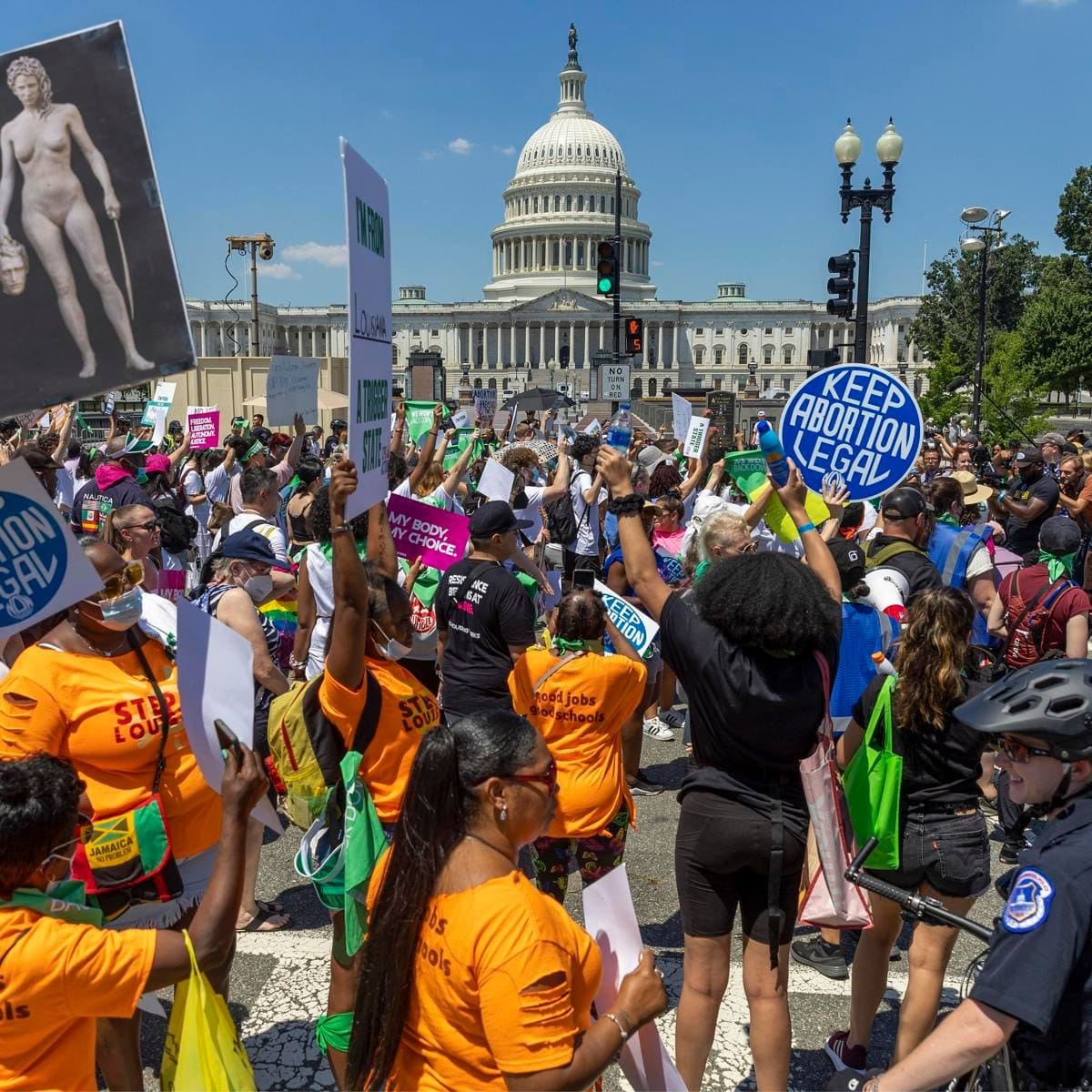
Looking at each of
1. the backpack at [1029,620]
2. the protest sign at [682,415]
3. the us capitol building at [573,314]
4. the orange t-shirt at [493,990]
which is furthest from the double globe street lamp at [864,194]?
the us capitol building at [573,314]

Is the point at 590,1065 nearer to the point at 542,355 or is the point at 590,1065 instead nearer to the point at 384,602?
the point at 384,602

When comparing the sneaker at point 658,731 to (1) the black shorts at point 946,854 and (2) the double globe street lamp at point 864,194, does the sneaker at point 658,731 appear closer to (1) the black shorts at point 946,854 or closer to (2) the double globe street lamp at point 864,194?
(1) the black shorts at point 946,854

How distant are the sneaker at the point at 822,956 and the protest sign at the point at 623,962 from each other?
1958 millimetres

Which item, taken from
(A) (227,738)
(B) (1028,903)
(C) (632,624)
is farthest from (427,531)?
(B) (1028,903)

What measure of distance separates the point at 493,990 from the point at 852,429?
303cm

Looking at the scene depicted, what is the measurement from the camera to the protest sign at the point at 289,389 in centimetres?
890

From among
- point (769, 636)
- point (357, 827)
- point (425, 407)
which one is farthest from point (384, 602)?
point (425, 407)

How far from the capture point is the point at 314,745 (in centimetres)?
293

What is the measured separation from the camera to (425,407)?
12.4 metres

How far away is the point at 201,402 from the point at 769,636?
81.7 ft

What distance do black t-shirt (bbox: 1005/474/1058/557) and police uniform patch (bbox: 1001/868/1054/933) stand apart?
7026 mm

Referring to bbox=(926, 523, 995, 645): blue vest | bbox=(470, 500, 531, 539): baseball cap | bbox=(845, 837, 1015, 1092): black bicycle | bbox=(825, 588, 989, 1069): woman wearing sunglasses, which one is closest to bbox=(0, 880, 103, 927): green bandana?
bbox=(845, 837, 1015, 1092): black bicycle

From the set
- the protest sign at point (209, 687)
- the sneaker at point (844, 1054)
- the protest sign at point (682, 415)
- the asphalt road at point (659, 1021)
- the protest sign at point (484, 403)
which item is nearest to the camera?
the protest sign at point (209, 687)

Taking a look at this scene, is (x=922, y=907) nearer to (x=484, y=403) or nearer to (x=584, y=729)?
(x=584, y=729)
